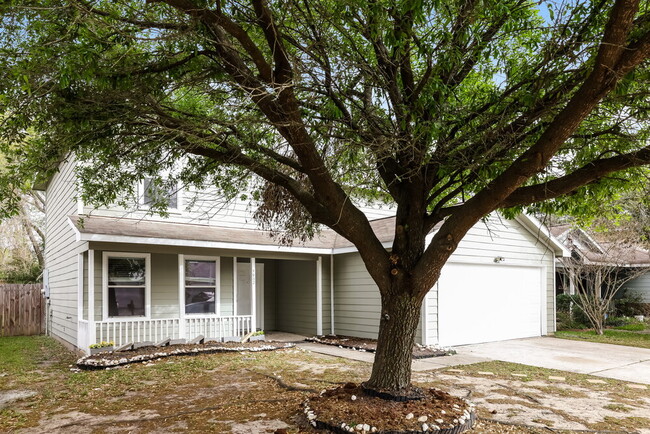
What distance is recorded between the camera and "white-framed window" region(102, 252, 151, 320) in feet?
36.8

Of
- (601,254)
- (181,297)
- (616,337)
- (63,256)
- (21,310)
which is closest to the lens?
(181,297)

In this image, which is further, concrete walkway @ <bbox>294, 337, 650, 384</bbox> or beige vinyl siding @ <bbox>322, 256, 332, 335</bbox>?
beige vinyl siding @ <bbox>322, 256, 332, 335</bbox>

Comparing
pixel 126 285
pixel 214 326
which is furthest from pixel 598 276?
pixel 126 285

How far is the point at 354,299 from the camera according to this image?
13.4m

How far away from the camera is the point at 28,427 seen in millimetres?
5586

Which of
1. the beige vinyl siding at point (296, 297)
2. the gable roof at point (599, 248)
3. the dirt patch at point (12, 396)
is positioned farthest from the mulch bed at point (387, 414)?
the gable roof at point (599, 248)

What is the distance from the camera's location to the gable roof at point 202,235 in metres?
10.3

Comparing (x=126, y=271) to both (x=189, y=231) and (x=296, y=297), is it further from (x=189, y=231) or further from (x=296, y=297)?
(x=296, y=297)

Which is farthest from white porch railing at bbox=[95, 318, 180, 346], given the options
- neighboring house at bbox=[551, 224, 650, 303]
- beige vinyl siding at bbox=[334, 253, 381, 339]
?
neighboring house at bbox=[551, 224, 650, 303]

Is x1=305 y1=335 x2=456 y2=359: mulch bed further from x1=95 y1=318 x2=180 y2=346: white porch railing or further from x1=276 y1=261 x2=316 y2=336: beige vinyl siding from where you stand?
x1=95 y1=318 x2=180 y2=346: white porch railing

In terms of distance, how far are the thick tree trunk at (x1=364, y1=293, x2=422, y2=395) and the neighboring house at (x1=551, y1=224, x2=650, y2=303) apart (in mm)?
9717

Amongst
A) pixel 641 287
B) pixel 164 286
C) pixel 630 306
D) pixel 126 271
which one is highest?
pixel 126 271

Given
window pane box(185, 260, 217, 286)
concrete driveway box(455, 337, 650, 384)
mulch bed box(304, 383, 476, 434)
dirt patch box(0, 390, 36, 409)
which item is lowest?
concrete driveway box(455, 337, 650, 384)

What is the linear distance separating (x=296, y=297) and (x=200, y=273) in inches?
145
